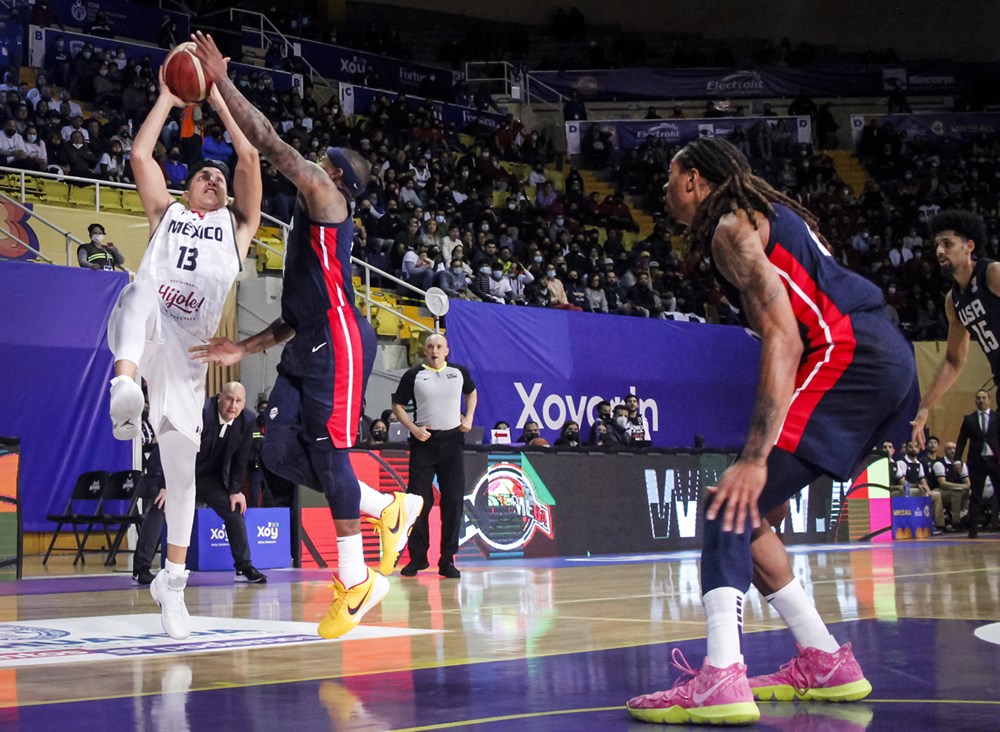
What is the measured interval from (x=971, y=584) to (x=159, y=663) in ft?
18.8

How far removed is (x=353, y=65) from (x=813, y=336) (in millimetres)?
24358

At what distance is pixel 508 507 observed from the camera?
1294 centimetres

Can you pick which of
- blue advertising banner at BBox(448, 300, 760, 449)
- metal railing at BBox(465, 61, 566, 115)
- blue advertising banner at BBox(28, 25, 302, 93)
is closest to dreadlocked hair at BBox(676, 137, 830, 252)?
blue advertising banner at BBox(448, 300, 760, 449)

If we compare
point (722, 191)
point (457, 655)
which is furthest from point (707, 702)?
point (457, 655)

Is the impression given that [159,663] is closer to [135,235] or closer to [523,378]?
[135,235]

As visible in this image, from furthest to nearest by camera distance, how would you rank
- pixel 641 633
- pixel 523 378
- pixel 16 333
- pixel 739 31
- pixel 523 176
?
pixel 739 31 → pixel 523 176 → pixel 523 378 → pixel 16 333 → pixel 641 633

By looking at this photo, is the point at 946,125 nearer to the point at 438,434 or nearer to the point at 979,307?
the point at 438,434

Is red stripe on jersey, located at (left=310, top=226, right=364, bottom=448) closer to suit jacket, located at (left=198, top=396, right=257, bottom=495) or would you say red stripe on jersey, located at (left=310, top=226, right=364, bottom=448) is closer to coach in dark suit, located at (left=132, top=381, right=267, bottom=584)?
coach in dark suit, located at (left=132, top=381, right=267, bottom=584)

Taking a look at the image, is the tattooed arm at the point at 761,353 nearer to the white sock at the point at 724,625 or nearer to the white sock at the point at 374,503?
the white sock at the point at 724,625

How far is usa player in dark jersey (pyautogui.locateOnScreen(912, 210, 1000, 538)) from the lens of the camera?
6.56 meters

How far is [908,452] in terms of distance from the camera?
19.4 meters

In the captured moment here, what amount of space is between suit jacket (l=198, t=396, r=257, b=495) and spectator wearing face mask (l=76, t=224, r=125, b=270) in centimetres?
483

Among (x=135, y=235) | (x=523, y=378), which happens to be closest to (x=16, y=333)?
(x=135, y=235)

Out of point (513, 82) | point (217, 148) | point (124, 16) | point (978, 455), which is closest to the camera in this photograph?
point (978, 455)
